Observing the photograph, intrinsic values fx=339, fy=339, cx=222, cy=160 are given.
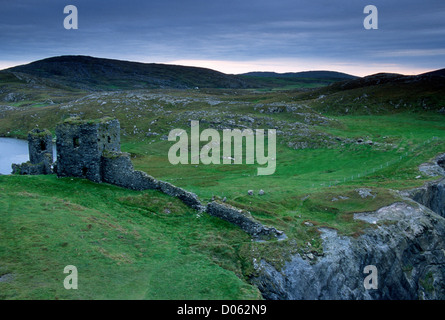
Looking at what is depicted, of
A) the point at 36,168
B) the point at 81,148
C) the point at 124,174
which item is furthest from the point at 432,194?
the point at 36,168

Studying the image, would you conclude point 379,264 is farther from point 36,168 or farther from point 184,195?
point 36,168

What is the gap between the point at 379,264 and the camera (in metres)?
30.0

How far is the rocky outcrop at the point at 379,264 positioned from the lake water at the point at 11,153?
6150cm

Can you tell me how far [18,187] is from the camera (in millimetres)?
30062

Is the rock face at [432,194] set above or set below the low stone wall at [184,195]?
below

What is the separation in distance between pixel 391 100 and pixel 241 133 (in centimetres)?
5628

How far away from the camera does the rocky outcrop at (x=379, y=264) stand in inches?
984

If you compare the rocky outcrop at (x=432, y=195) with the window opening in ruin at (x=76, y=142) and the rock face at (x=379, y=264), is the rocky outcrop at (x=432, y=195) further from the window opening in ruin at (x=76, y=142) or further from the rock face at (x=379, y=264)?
the window opening in ruin at (x=76, y=142)

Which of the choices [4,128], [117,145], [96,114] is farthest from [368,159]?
[4,128]

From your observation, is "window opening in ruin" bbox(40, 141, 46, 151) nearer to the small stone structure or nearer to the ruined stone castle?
the small stone structure

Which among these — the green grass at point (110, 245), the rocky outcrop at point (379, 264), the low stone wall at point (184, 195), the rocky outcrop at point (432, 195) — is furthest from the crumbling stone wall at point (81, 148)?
the rocky outcrop at point (432, 195)

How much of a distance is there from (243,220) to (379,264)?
42.0ft

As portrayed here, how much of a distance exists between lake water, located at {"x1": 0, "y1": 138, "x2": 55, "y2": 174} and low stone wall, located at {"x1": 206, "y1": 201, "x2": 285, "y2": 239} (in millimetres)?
53226

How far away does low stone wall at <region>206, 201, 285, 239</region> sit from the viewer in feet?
92.5
